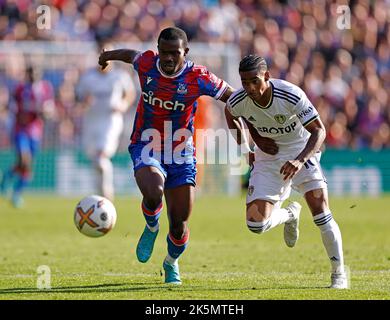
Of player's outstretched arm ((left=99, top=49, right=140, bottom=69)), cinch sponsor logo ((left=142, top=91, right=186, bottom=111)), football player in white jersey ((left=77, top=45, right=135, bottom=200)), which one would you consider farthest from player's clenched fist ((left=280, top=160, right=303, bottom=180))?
football player in white jersey ((left=77, top=45, right=135, bottom=200))

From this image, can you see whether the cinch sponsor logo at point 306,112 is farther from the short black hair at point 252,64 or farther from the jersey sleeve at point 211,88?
the jersey sleeve at point 211,88

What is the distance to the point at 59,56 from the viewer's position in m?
22.9

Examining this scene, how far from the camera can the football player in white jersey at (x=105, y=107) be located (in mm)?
17656

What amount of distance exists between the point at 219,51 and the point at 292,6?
476cm

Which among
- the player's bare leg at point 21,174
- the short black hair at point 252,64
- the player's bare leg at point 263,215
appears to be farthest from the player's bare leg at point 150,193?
the player's bare leg at point 21,174

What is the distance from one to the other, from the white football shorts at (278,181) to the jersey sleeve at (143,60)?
4.90 ft

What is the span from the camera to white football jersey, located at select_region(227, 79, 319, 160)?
8.34 meters

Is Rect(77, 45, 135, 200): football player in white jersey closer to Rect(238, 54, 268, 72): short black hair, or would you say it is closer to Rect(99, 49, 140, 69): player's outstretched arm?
Rect(99, 49, 140, 69): player's outstretched arm

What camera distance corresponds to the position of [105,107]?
59.1 feet

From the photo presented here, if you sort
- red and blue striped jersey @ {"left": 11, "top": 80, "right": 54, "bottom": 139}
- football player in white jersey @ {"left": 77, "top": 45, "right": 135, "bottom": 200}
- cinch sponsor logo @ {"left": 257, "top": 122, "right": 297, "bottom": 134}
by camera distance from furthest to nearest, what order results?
red and blue striped jersey @ {"left": 11, "top": 80, "right": 54, "bottom": 139} < football player in white jersey @ {"left": 77, "top": 45, "right": 135, "bottom": 200} < cinch sponsor logo @ {"left": 257, "top": 122, "right": 297, "bottom": 134}

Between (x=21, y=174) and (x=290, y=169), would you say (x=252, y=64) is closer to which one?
(x=290, y=169)

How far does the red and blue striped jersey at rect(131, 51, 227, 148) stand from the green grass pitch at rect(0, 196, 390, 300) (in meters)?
1.59
